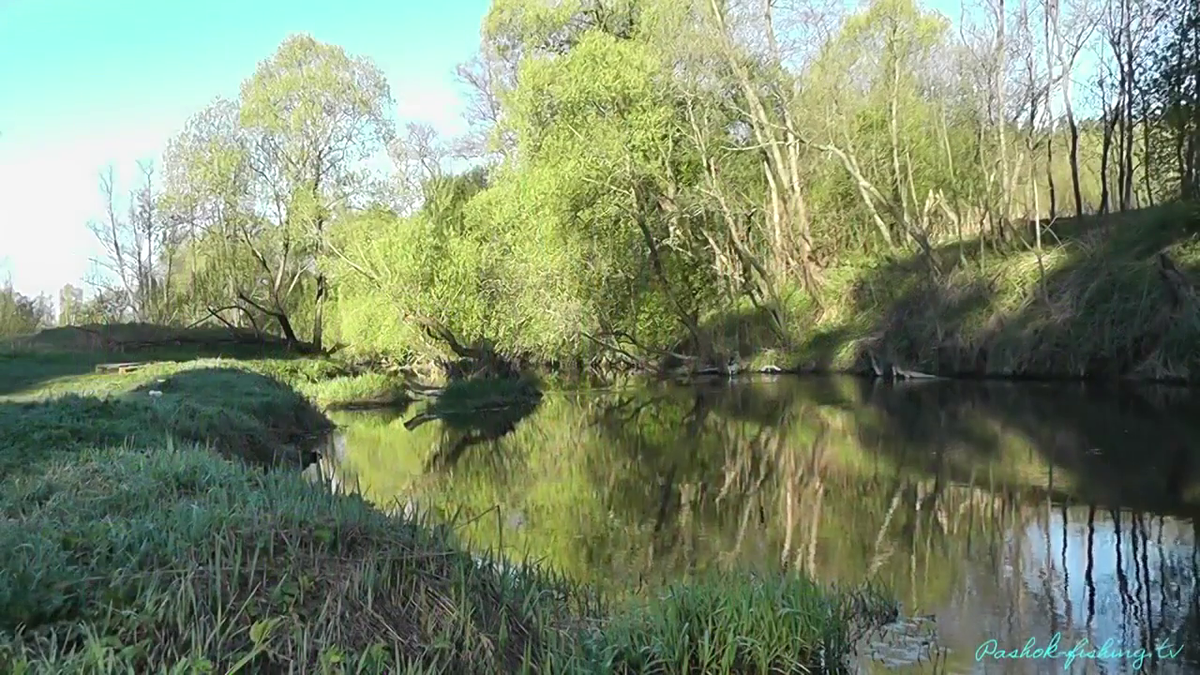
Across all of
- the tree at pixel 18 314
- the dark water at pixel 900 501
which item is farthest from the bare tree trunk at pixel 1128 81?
the tree at pixel 18 314

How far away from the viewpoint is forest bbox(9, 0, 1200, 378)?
86.9 feet

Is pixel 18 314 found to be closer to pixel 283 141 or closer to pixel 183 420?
pixel 283 141

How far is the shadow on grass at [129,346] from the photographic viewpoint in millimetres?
34062

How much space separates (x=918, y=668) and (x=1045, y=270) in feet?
75.6

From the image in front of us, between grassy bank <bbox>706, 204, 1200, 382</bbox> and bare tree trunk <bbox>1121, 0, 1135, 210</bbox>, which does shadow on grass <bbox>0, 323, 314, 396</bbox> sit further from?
bare tree trunk <bbox>1121, 0, 1135, 210</bbox>

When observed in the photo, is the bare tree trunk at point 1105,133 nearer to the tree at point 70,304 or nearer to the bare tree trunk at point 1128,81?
the bare tree trunk at point 1128,81

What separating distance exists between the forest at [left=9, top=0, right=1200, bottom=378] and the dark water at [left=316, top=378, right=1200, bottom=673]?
6.23 meters

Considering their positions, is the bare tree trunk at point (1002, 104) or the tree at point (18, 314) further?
the tree at point (18, 314)

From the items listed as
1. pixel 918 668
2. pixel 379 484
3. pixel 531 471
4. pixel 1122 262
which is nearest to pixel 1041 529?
pixel 918 668

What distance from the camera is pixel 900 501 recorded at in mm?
11711

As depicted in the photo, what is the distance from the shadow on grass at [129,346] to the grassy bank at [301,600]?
2861 centimetres

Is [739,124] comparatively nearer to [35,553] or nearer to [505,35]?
[505,35]

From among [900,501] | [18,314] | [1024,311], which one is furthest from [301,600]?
[18,314]

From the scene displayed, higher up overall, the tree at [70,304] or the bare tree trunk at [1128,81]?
the bare tree trunk at [1128,81]
